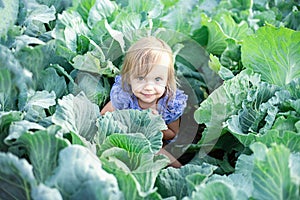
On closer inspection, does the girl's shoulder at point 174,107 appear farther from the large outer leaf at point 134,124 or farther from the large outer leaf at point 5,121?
the large outer leaf at point 5,121

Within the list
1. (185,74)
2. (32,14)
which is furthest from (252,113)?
(32,14)

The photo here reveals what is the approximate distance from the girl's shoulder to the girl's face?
0.23 ft

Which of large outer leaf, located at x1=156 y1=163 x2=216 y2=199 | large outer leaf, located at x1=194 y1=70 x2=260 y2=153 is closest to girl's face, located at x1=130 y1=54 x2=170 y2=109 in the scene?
large outer leaf, located at x1=194 y1=70 x2=260 y2=153

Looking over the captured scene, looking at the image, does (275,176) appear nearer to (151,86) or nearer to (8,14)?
(151,86)

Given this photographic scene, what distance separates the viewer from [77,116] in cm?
212

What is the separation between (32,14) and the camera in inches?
108

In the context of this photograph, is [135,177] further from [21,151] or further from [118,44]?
[118,44]

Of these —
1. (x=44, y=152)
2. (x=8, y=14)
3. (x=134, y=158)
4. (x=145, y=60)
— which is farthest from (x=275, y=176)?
(x=8, y=14)

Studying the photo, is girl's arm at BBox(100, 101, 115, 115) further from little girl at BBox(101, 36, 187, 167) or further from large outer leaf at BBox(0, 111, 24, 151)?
large outer leaf at BBox(0, 111, 24, 151)

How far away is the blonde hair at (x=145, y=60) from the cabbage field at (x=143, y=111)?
0.52ft

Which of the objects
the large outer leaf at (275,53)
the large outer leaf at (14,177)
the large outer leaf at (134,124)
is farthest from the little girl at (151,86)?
the large outer leaf at (14,177)

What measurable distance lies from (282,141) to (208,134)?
40cm

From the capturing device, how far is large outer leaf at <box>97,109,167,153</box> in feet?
6.97

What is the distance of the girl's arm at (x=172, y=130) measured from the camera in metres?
2.40
